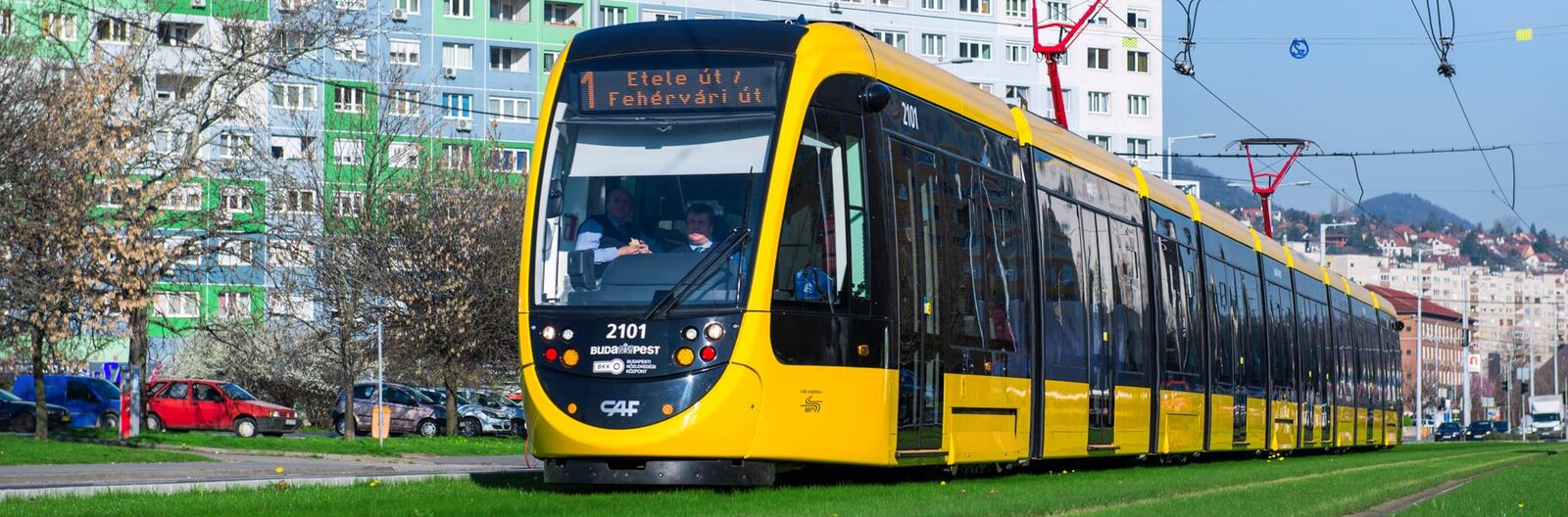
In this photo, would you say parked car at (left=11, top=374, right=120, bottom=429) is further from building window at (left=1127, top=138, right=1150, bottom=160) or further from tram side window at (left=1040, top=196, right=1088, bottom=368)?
building window at (left=1127, top=138, right=1150, bottom=160)

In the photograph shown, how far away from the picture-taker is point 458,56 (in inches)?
3447

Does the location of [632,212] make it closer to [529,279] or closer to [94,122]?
[529,279]

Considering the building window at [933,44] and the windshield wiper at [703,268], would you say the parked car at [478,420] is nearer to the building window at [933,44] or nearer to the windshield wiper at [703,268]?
the windshield wiper at [703,268]

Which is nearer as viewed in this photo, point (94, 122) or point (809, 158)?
point (809, 158)

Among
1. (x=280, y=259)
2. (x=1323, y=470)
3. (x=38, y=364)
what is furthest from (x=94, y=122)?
(x=1323, y=470)

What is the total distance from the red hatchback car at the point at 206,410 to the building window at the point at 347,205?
247 inches

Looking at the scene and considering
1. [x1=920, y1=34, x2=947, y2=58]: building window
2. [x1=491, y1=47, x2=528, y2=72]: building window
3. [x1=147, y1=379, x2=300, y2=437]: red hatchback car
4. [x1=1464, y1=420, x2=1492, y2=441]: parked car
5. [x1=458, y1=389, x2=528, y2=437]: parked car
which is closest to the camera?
[x1=147, y1=379, x2=300, y2=437]: red hatchback car

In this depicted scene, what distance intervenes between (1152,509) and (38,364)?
2546cm

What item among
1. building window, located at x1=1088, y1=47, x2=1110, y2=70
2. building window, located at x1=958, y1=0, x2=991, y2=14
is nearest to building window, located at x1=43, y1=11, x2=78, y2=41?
building window, located at x1=958, y1=0, x2=991, y2=14

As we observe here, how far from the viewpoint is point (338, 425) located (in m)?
52.8

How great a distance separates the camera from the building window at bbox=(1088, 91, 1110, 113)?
106250 millimetres

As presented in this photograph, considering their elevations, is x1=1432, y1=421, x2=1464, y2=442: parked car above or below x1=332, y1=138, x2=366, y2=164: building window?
below

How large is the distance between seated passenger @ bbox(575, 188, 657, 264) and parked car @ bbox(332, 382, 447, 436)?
130 feet

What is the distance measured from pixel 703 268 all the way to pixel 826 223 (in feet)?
3.50
